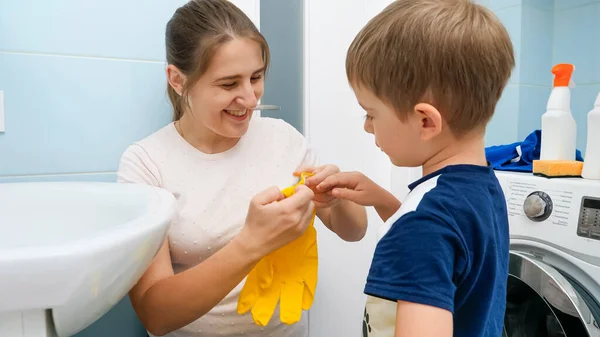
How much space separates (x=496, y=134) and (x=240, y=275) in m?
1.50

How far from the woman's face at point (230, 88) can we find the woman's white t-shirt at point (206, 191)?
0.28ft

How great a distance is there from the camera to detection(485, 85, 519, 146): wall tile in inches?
73.2

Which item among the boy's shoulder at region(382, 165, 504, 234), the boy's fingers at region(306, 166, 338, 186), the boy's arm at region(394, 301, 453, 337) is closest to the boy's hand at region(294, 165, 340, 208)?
the boy's fingers at region(306, 166, 338, 186)

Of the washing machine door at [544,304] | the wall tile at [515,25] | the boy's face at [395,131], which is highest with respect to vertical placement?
the wall tile at [515,25]

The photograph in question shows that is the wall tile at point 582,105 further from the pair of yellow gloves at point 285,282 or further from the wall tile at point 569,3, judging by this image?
the pair of yellow gloves at point 285,282

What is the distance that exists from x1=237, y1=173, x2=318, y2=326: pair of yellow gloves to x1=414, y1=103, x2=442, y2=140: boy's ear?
29 centimetres

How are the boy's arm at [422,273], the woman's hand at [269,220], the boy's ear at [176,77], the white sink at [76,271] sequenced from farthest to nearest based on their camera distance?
1. the boy's ear at [176,77]
2. the woman's hand at [269,220]
3. the boy's arm at [422,273]
4. the white sink at [76,271]

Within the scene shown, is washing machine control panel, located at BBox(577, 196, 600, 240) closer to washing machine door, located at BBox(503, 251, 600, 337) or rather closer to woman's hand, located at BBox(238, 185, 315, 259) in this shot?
washing machine door, located at BBox(503, 251, 600, 337)

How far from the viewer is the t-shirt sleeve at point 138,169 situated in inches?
37.1

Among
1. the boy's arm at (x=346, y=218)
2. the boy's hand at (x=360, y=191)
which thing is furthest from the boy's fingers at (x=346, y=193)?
the boy's arm at (x=346, y=218)

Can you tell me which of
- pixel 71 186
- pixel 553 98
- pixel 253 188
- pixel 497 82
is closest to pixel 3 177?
pixel 71 186

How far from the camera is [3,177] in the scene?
3.48 feet

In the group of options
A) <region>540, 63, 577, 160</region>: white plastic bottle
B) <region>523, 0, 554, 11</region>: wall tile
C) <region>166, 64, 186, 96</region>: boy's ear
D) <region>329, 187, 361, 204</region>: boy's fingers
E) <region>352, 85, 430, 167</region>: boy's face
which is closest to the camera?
<region>352, 85, 430, 167</region>: boy's face

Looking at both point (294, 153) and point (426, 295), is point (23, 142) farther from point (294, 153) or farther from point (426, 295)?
point (426, 295)
